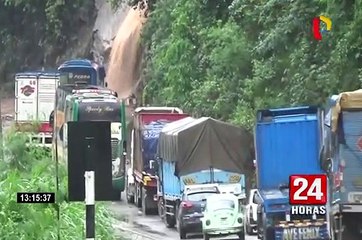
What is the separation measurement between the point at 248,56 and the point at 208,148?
34.2 ft

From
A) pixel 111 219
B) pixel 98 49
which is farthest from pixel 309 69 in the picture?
pixel 98 49

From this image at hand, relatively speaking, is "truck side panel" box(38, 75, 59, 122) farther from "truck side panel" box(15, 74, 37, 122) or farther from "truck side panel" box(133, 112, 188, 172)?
"truck side panel" box(133, 112, 188, 172)

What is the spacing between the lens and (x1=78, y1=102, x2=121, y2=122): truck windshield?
1519 inches

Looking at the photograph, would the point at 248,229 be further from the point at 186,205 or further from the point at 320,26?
the point at 320,26

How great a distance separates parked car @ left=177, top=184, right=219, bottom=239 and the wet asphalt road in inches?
19.2

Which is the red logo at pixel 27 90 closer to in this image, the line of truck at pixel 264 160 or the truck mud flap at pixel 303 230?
the line of truck at pixel 264 160

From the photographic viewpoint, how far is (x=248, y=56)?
42375 millimetres

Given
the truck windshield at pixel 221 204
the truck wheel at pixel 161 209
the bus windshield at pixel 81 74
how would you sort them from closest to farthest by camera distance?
the truck windshield at pixel 221 204, the truck wheel at pixel 161 209, the bus windshield at pixel 81 74

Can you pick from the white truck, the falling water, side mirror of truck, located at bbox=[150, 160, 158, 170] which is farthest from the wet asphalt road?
the falling water

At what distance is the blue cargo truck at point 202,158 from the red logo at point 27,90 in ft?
59.4

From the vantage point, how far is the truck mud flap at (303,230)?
954 inches

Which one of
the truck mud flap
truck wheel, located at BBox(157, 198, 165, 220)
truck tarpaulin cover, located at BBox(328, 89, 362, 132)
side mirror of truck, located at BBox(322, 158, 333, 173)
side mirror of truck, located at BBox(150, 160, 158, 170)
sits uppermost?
truck tarpaulin cover, located at BBox(328, 89, 362, 132)

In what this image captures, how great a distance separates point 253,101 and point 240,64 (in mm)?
3182
